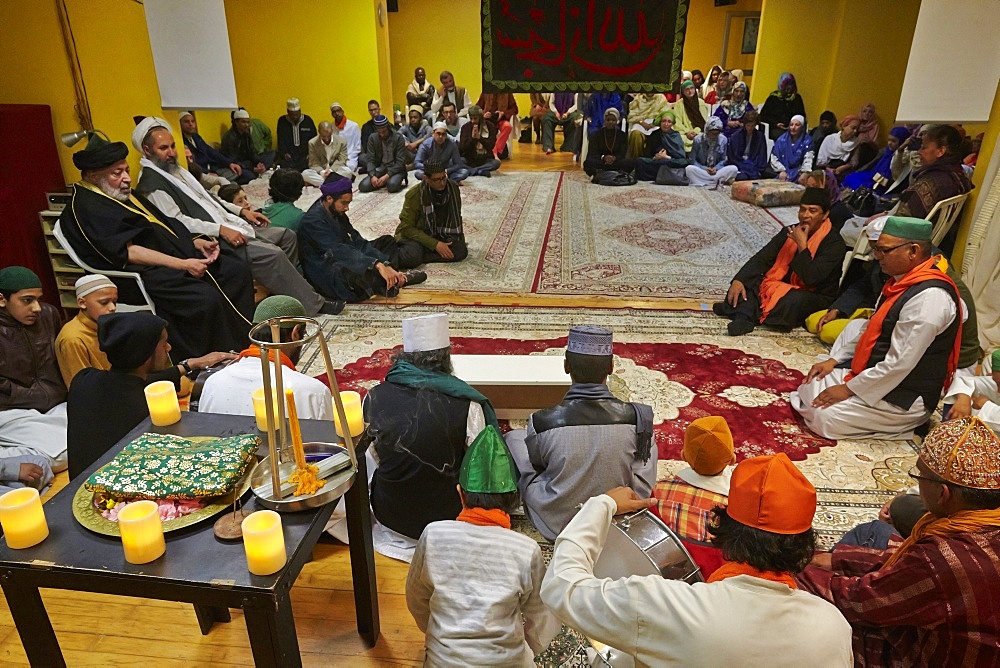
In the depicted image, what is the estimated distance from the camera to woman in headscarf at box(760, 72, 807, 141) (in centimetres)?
966

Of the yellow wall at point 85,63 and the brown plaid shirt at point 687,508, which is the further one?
the yellow wall at point 85,63

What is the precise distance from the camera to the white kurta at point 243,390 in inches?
90.6

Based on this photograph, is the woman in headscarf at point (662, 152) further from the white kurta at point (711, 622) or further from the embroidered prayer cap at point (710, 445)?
the white kurta at point (711, 622)

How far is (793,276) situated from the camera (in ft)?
14.1

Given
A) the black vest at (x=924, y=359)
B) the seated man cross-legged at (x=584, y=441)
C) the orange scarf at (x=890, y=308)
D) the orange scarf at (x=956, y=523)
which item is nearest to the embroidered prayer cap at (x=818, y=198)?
the orange scarf at (x=890, y=308)

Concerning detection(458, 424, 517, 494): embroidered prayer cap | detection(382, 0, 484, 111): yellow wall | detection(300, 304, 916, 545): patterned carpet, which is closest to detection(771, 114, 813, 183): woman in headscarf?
detection(300, 304, 916, 545): patterned carpet

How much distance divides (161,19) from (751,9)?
12776mm

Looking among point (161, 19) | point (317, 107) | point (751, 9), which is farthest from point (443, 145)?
point (751, 9)

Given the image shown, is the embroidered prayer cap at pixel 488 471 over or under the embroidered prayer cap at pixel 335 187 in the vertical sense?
under

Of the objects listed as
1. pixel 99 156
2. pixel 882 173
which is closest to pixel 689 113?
pixel 882 173

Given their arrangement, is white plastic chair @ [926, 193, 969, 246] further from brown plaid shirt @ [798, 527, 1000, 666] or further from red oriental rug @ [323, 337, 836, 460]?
brown plaid shirt @ [798, 527, 1000, 666]

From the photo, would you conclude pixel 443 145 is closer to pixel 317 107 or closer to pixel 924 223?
pixel 317 107

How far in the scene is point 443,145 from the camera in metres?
9.05

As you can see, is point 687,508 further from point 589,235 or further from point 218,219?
point 589,235
